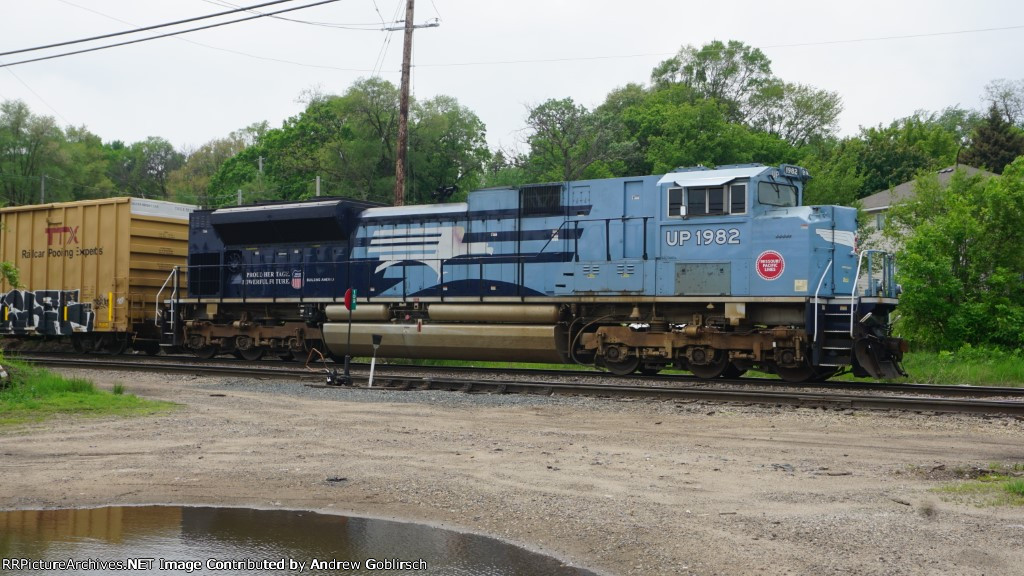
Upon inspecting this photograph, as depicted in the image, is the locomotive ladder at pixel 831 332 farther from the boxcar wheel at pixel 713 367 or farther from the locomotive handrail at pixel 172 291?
the locomotive handrail at pixel 172 291

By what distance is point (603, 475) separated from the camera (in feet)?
23.8

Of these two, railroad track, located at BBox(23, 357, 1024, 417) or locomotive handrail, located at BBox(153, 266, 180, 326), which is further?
locomotive handrail, located at BBox(153, 266, 180, 326)

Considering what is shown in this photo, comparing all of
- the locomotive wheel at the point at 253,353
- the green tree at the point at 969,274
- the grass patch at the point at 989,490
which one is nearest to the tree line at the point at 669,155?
the green tree at the point at 969,274

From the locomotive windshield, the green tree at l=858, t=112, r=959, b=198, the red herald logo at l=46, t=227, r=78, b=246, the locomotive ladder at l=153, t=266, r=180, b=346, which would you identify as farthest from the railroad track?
the green tree at l=858, t=112, r=959, b=198

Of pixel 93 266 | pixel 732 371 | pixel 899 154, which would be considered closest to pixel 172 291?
pixel 93 266

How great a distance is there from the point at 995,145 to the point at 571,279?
50.2 meters

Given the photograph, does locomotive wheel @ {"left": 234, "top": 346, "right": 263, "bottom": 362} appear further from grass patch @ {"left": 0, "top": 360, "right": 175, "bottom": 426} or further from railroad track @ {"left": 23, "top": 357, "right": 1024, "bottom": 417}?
grass patch @ {"left": 0, "top": 360, "right": 175, "bottom": 426}

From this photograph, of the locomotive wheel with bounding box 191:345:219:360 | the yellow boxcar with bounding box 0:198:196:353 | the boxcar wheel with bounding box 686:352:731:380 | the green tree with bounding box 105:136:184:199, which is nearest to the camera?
the boxcar wheel with bounding box 686:352:731:380

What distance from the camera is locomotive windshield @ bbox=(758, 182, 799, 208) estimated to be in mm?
14625

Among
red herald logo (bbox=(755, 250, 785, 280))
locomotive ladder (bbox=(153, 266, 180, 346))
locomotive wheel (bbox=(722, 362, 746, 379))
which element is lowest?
locomotive wheel (bbox=(722, 362, 746, 379))

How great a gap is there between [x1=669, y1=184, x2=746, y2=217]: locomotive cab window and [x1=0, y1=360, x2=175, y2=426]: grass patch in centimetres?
889

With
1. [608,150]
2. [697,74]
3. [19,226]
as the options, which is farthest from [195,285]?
[697,74]

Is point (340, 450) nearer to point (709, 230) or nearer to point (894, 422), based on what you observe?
point (894, 422)

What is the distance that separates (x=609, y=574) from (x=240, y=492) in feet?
10.7
